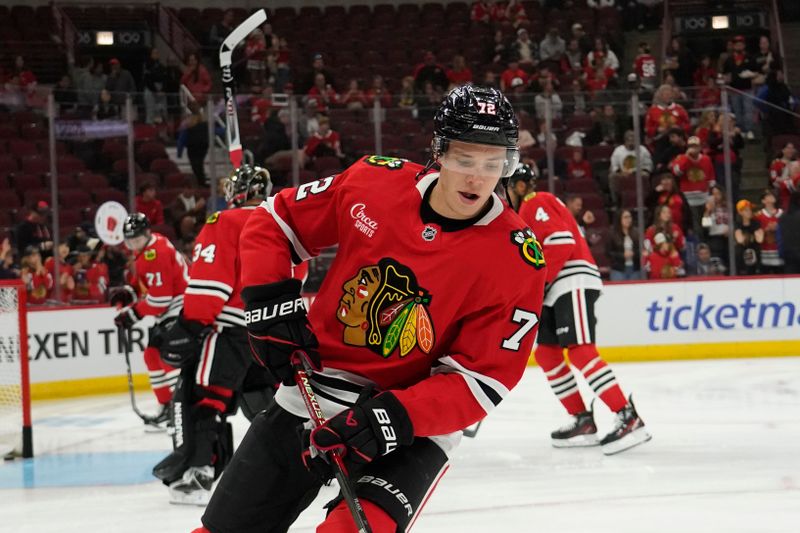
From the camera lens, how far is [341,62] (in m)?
13.0

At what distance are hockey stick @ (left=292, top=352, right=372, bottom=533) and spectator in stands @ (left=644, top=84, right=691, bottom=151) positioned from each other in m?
7.25

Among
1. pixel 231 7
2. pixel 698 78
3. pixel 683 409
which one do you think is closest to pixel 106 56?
pixel 231 7

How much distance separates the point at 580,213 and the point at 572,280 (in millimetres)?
3690

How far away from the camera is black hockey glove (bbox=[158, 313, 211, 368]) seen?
4.22 m

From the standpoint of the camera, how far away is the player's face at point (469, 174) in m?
2.13

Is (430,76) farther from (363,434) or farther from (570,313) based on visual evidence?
(363,434)

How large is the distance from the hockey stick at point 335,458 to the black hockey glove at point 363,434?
0.02m

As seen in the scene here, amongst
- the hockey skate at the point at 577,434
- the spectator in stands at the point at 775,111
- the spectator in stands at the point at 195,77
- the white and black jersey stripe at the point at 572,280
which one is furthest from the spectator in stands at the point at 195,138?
the spectator in stands at the point at 775,111

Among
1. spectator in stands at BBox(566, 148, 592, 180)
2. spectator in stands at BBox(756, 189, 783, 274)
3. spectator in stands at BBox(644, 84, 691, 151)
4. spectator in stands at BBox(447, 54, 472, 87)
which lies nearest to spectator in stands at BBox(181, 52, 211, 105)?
spectator in stands at BBox(447, 54, 472, 87)

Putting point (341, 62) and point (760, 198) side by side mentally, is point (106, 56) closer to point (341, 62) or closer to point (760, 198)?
point (341, 62)

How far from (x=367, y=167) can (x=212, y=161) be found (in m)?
6.49

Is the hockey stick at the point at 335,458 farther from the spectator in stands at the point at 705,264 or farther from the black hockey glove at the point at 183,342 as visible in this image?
the spectator in stands at the point at 705,264

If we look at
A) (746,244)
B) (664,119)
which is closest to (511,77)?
(664,119)

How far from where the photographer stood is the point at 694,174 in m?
8.93
